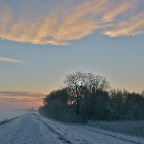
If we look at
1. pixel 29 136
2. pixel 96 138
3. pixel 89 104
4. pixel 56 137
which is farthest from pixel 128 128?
pixel 89 104

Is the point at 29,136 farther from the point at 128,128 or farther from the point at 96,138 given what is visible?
the point at 128,128

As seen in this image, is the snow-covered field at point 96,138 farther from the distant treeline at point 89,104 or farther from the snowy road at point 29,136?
the distant treeline at point 89,104

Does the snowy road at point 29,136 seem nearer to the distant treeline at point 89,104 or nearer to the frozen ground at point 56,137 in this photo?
the frozen ground at point 56,137

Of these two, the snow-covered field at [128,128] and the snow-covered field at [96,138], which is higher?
the snow-covered field at [128,128]

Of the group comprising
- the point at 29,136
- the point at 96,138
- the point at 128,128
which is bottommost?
the point at 96,138

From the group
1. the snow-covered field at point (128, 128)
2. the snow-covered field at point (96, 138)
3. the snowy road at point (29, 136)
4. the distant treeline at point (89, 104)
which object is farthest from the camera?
the distant treeline at point (89, 104)

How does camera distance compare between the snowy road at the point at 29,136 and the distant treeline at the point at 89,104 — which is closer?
the snowy road at the point at 29,136

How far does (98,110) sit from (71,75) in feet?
46.1

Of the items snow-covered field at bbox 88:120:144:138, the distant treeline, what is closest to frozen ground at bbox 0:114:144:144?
snow-covered field at bbox 88:120:144:138

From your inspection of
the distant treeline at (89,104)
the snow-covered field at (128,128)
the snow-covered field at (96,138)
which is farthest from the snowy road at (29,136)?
the distant treeline at (89,104)

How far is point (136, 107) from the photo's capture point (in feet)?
454

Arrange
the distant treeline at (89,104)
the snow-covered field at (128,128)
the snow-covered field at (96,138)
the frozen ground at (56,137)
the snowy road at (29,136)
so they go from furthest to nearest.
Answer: the distant treeline at (89,104) < the snow-covered field at (128,128) < the snow-covered field at (96,138) < the frozen ground at (56,137) < the snowy road at (29,136)

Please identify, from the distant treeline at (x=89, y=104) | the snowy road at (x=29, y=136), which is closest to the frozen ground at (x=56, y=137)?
the snowy road at (x=29, y=136)

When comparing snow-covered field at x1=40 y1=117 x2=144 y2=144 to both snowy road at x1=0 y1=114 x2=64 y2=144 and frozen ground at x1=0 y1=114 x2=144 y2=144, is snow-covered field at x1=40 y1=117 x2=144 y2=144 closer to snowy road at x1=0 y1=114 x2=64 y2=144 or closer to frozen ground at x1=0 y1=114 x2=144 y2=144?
frozen ground at x1=0 y1=114 x2=144 y2=144
